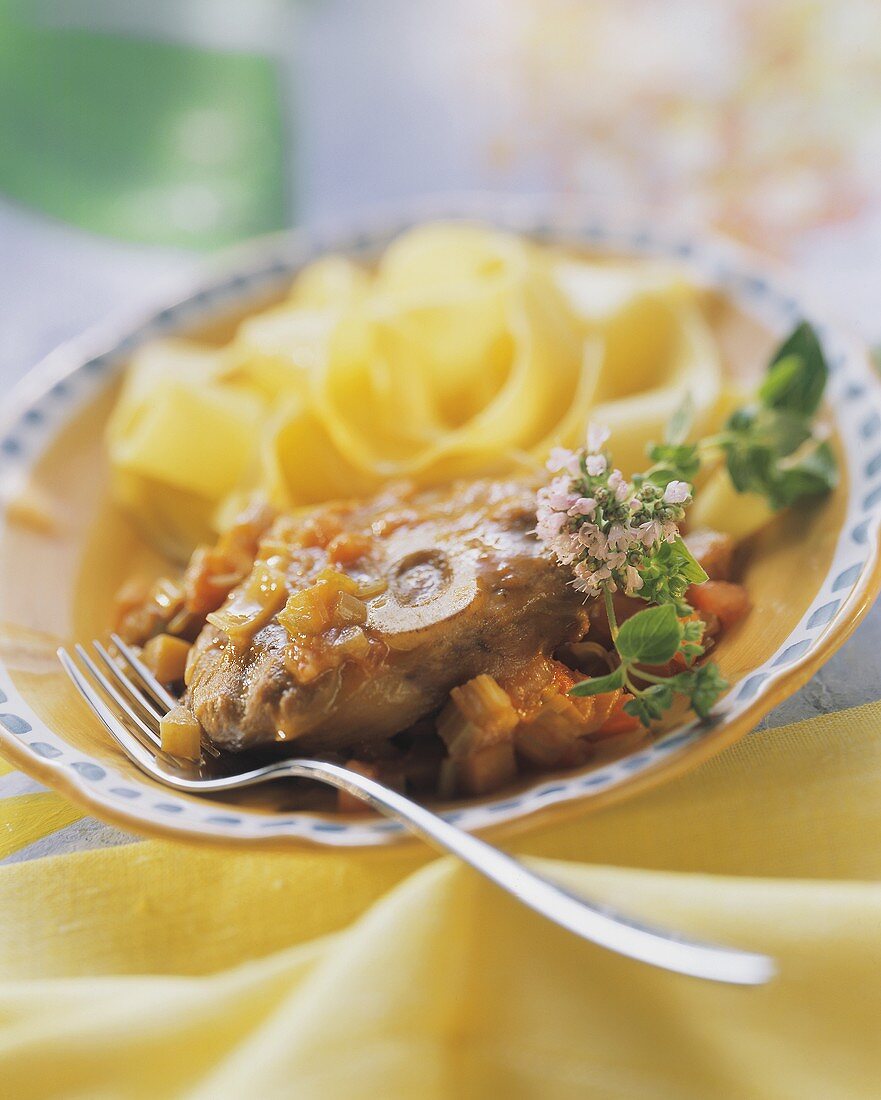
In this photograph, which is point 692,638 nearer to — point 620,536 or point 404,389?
point 620,536

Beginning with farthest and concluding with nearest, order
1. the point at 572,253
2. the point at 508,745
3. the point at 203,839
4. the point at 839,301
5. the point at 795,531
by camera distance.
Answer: the point at 839,301 < the point at 572,253 < the point at 795,531 < the point at 508,745 < the point at 203,839

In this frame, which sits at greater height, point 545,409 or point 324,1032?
point 545,409

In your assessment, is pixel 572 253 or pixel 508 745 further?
pixel 572 253

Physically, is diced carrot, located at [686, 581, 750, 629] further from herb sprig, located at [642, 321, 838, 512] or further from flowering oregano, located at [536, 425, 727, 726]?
flowering oregano, located at [536, 425, 727, 726]

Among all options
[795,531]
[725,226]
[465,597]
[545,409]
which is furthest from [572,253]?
[465,597]

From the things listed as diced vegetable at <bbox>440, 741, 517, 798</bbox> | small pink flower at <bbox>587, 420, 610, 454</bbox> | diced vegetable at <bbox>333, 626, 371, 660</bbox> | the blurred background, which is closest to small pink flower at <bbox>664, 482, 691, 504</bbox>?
small pink flower at <bbox>587, 420, 610, 454</bbox>

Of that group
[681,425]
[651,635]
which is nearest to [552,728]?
[651,635]

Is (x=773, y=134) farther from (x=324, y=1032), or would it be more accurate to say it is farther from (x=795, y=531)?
(x=324, y=1032)

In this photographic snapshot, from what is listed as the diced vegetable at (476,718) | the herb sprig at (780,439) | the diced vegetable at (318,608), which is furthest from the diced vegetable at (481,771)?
the herb sprig at (780,439)
